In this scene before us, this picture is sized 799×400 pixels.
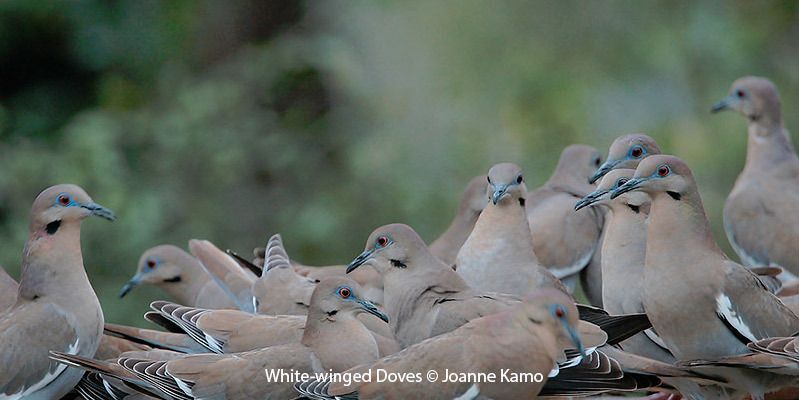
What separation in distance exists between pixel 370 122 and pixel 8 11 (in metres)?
2.46

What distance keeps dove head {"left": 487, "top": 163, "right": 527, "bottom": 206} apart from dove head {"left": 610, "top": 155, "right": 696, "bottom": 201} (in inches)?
21.2

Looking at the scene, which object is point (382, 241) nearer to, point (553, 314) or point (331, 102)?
point (553, 314)

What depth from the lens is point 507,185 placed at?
437 centimetres

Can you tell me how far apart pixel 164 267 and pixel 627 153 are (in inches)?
81.8

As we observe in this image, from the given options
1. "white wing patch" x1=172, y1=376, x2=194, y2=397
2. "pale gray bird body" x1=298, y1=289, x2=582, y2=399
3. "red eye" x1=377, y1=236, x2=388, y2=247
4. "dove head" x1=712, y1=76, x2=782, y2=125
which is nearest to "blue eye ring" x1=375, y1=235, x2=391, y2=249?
"red eye" x1=377, y1=236, x2=388, y2=247

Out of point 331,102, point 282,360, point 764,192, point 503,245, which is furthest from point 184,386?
point 331,102

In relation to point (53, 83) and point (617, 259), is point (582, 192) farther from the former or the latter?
point (53, 83)

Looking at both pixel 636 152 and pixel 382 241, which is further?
pixel 636 152

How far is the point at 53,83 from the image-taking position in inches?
332

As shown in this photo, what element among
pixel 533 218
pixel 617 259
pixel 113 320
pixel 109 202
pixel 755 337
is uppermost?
pixel 109 202

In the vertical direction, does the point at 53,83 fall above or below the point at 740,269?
above

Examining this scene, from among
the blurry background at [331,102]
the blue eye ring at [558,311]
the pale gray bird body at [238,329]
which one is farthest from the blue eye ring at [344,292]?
the blurry background at [331,102]

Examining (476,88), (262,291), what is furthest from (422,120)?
(262,291)

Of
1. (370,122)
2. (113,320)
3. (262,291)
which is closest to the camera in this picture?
(262,291)
